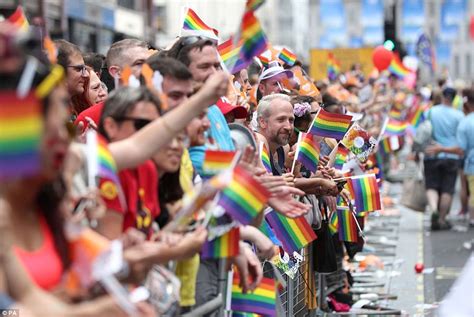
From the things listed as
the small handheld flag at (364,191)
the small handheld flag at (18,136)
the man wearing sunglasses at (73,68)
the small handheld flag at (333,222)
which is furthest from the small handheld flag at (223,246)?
the small handheld flag at (333,222)

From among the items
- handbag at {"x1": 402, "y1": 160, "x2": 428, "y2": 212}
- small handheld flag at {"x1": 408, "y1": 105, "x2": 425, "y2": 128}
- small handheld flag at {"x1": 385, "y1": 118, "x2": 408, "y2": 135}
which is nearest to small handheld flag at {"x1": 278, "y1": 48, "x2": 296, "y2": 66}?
small handheld flag at {"x1": 385, "y1": 118, "x2": 408, "y2": 135}

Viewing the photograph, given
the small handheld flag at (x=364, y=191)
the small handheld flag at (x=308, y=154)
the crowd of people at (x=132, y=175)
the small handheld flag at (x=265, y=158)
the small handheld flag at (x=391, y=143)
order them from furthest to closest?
the small handheld flag at (x=391, y=143) < the small handheld flag at (x=364, y=191) < the small handheld flag at (x=308, y=154) < the small handheld flag at (x=265, y=158) < the crowd of people at (x=132, y=175)

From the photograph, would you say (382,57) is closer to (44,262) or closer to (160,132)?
(160,132)

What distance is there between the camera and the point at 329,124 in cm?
913

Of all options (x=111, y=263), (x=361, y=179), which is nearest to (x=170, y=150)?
(x=111, y=263)

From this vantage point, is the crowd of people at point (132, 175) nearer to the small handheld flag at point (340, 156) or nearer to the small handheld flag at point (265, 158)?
the small handheld flag at point (265, 158)

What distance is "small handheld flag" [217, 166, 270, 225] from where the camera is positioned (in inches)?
199

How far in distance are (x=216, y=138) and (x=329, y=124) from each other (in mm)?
2906

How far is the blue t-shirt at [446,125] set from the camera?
1859cm

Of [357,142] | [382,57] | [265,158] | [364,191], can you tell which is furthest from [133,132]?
[382,57]

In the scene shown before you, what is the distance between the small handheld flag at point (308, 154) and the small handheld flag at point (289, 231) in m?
1.06

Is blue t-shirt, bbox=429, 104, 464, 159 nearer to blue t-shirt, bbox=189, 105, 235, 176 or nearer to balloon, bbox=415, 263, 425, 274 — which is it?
balloon, bbox=415, 263, 425, 274

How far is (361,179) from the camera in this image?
9.97m

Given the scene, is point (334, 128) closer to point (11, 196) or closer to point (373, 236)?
point (11, 196)
